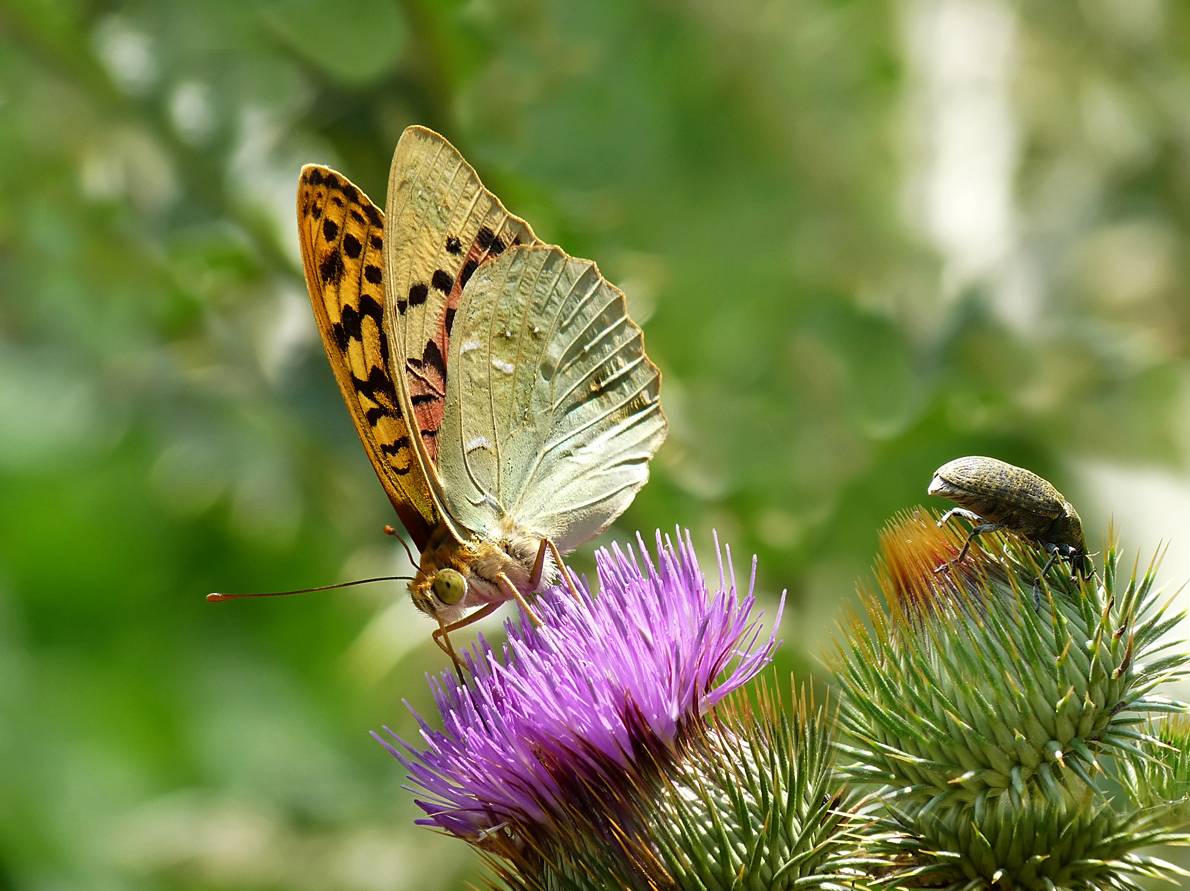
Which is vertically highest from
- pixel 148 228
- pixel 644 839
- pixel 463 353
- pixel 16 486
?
pixel 16 486

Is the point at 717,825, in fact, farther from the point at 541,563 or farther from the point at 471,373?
the point at 471,373

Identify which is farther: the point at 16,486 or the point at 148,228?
the point at 16,486

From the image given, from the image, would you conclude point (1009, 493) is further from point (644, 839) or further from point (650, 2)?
point (650, 2)

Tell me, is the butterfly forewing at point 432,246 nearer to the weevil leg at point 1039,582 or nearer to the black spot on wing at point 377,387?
the black spot on wing at point 377,387

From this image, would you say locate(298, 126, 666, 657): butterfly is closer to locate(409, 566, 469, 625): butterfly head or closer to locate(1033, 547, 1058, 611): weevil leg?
locate(409, 566, 469, 625): butterfly head

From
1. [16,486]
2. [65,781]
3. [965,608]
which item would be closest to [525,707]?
[965,608]
